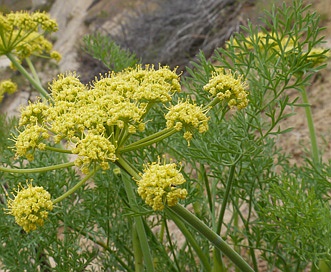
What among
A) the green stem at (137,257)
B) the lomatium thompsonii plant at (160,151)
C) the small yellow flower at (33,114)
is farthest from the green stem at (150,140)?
the green stem at (137,257)

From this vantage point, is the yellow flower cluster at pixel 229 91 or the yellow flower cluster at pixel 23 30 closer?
the yellow flower cluster at pixel 229 91

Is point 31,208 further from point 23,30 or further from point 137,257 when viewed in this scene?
point 23,30

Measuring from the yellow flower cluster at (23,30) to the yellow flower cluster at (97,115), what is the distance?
42.2 inches

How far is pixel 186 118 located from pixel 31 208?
59cm

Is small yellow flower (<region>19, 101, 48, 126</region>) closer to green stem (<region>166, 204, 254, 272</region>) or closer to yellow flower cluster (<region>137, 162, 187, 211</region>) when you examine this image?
yellow flower cluster (<region>137, 162, 187, 211</region>)

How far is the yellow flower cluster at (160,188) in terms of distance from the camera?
139 cm

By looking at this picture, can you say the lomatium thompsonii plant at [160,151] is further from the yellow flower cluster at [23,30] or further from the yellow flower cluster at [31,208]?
the yellow flower cluster at [23,30]

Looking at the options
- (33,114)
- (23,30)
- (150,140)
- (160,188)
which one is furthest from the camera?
(23,30)

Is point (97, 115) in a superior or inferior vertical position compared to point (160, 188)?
superior

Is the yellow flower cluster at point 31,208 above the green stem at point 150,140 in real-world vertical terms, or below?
below

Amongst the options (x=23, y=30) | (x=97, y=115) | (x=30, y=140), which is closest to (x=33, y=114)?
(x=30, y=140)

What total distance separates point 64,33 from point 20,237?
12276 mm

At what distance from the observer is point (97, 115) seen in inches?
63.3

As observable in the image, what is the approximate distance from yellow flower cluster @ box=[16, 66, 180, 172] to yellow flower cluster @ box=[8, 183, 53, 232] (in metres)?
0.17
